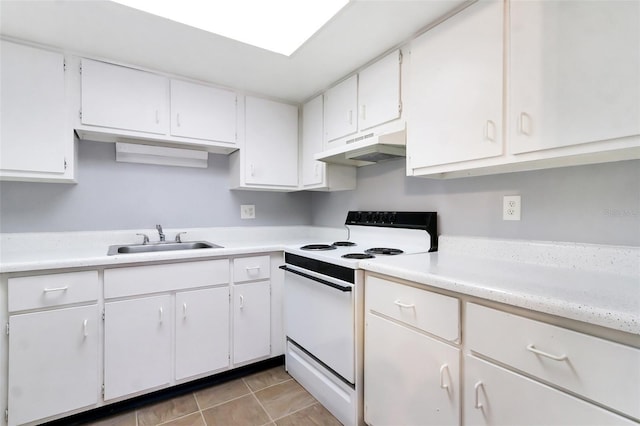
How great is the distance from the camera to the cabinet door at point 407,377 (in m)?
1.11

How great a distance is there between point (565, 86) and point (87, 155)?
2.64 metres

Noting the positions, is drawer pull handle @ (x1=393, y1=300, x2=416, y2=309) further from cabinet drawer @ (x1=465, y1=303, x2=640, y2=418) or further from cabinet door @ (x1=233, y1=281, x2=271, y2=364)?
cabinet door @ (x1=233, y1=281, x2=271, y2=364)

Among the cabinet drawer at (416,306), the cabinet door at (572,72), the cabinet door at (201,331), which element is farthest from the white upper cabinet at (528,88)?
the cabinet door at (201,331)

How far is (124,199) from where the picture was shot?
2.18 metres

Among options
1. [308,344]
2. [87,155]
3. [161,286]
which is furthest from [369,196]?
[87,155]

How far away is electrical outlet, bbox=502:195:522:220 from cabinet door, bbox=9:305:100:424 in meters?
2.18

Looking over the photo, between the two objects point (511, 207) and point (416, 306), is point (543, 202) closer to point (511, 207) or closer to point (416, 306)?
point (511, 207)

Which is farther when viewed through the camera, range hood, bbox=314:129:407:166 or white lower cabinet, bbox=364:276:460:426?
range hood, bbox=314:129:407:166

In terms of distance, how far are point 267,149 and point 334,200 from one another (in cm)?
73

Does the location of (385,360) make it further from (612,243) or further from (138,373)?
(138,373)

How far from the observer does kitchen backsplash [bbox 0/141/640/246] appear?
1201 mm

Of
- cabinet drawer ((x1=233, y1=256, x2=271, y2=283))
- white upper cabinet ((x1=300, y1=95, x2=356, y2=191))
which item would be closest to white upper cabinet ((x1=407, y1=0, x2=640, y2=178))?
white upper cabinet ((x1=300, y1=95, x2=356, y2=191))

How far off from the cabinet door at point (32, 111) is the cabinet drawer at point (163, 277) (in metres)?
0.75

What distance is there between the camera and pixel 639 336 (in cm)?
71
